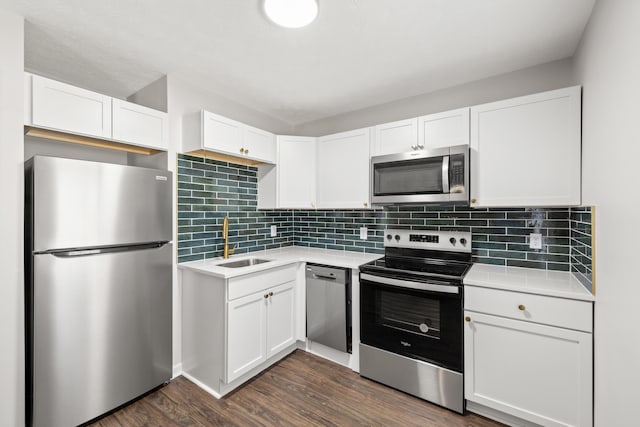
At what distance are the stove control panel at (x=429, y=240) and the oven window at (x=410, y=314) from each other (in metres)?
0.67

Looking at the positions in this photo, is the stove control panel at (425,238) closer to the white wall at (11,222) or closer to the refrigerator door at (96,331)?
the refrigerator door at (96,331)

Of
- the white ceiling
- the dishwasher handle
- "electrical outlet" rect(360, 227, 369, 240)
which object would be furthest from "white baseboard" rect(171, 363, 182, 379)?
the white ceiling

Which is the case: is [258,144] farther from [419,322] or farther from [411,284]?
[419,322]

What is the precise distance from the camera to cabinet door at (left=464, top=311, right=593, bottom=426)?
153 centimetres

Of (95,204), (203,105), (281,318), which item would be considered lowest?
(281,318)

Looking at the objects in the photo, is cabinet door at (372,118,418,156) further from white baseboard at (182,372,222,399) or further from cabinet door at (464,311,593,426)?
white baseboard at (182,372,222,399)

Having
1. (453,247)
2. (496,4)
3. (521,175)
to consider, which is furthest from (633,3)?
(453,247)

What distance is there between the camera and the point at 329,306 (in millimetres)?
2455

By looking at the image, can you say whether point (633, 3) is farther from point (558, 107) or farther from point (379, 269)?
point (379, 269)

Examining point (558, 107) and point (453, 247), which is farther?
point (453, 247)

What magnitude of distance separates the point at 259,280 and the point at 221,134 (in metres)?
1.27

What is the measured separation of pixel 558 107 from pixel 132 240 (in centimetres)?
300

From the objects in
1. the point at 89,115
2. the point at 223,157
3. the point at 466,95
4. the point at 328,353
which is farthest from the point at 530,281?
the point at 89,115

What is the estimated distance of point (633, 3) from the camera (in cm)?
100
